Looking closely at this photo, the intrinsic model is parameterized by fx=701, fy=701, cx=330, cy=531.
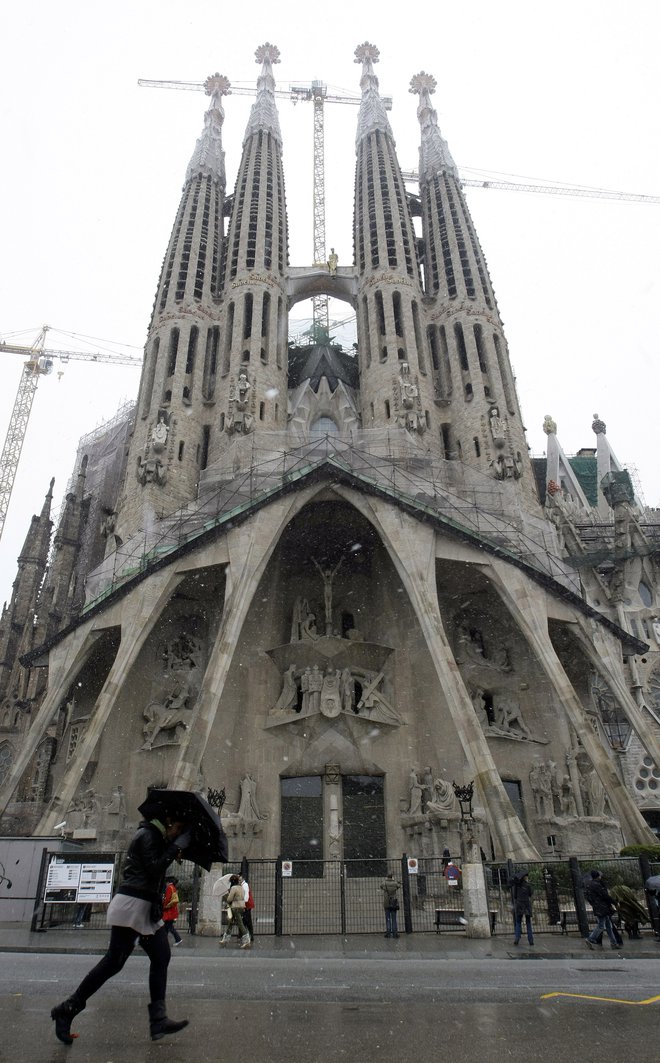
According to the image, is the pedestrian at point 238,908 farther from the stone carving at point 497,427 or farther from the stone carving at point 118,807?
the stone carving at point 497,427

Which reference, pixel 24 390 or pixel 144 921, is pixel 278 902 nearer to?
pixel 144 921

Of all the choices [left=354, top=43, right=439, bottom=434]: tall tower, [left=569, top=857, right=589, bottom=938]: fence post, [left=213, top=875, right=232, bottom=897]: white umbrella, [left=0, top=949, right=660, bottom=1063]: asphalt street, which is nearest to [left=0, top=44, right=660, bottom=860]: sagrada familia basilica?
[left=354, top=43, right=439, bottom=434]: tall tower

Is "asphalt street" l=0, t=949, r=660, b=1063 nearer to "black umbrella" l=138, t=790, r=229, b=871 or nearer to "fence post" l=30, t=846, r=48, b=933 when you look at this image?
"black umbrella" l=138, t=790, r=229, b=871

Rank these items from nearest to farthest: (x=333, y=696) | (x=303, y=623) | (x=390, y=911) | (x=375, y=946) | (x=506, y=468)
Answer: (x=375, y=946)
(x=390, y=911)
(x=333, y=696)
(x=303, y=623)
(x=506, y=468)

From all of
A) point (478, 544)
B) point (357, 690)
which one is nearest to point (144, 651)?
point (357, 690)

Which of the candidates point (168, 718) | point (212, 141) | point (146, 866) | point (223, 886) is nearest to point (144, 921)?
point (146, 866)

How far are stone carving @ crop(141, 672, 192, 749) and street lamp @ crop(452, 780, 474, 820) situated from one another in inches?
398

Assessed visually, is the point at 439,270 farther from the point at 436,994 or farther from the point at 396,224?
the point at 436,994

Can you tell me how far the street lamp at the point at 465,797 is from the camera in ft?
56.6

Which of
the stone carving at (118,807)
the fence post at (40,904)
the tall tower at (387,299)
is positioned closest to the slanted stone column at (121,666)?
the stone carving at (118,807)

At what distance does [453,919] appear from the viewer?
1377cm

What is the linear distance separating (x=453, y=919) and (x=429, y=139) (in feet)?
160

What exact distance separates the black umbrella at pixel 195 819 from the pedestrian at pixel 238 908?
746 centimetres

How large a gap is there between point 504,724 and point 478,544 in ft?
21.4
